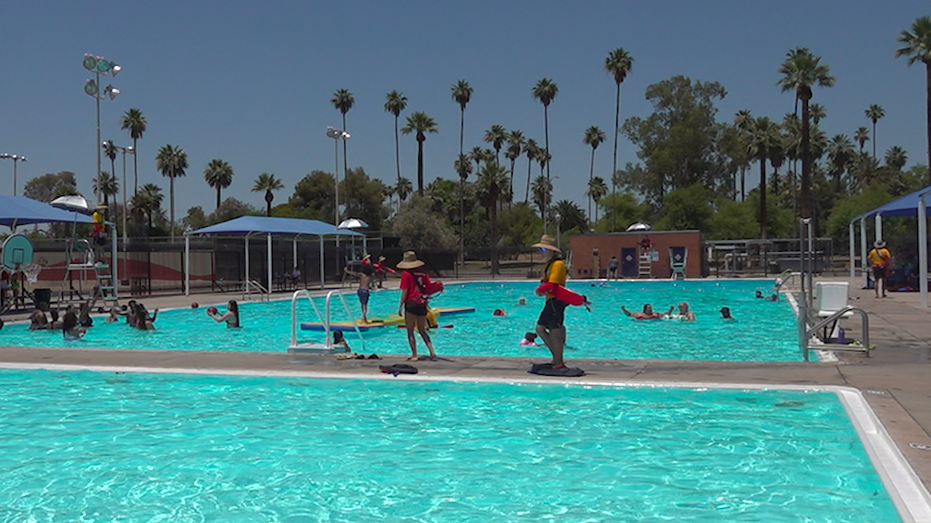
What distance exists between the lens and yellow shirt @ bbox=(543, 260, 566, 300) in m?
9.75

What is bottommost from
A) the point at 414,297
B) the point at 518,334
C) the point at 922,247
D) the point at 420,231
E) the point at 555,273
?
the point at 518,334

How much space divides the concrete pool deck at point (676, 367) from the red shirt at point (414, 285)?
2.96 feet

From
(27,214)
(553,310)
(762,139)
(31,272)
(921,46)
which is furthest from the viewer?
(762,139)

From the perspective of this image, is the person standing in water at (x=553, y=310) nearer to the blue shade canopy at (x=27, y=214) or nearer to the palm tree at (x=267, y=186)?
the blue shade canopy at (x=27, y=214)

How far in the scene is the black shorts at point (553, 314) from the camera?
32.1 feet

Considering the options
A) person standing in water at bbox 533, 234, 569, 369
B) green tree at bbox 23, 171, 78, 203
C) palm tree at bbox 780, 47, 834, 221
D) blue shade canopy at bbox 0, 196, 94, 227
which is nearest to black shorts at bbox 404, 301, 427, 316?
person standing in water at bbox 533, 234, 569, 369

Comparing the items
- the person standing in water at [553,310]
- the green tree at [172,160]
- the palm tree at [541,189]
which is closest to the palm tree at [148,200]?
the green tree at [172,160]

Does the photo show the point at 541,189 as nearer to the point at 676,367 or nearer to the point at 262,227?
the point at 262,227

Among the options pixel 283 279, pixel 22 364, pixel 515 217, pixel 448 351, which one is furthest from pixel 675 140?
pixel 22 364

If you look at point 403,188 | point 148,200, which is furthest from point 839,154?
point 148,200

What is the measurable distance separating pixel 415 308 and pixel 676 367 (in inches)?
141

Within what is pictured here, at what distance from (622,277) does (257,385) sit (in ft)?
121

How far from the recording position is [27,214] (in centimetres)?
2328

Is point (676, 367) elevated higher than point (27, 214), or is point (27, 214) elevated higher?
point (27, 214)
